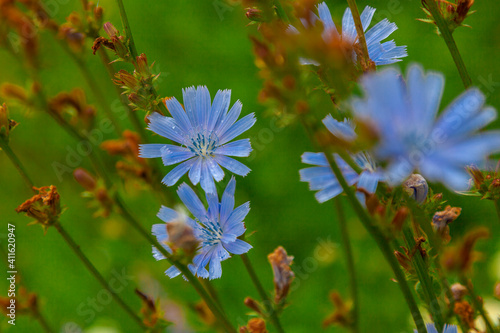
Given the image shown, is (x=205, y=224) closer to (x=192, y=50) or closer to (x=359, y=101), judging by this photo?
(x=359, y=101)

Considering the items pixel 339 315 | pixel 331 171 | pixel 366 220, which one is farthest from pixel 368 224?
pixel 339 315

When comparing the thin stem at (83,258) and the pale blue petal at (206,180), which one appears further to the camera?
the thin stem at (83,258)

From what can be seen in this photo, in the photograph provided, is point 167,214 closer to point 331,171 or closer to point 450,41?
point 331,171

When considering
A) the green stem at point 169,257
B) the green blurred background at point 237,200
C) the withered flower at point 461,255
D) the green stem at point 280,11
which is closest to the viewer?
the withered flower at point 461,255

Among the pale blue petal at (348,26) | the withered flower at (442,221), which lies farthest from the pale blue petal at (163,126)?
the withered flower at (442,221)

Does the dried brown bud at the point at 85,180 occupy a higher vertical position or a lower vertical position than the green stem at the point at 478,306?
higher

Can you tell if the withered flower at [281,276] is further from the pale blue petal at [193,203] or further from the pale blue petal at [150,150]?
the pale blue petal at [150,150]

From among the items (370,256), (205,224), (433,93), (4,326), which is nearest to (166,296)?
(4,326)
